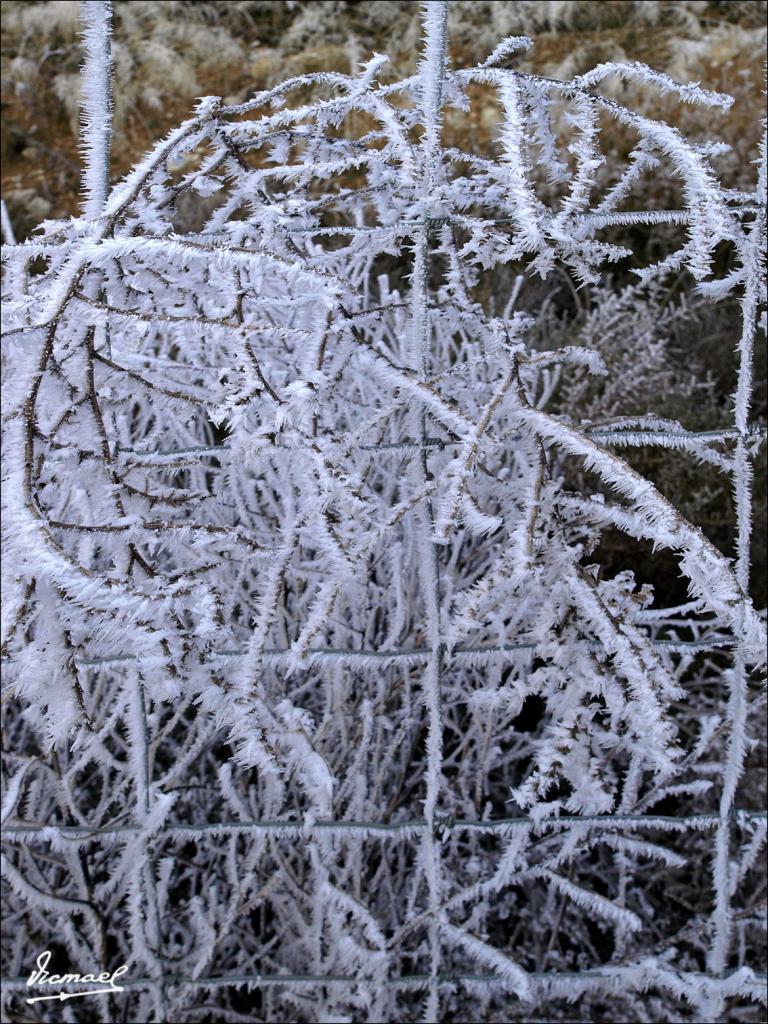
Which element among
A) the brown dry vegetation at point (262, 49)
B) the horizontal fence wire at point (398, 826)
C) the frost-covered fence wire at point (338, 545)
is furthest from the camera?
the brown dry vegetation at point (262, 49)

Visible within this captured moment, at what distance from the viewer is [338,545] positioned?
3.34ft

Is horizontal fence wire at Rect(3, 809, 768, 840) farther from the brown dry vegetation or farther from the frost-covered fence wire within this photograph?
the brown dry vegetation

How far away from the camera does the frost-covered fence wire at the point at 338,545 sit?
3.21 feet

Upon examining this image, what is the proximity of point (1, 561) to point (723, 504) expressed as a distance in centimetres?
267

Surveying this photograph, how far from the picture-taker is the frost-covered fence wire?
0.98 metres

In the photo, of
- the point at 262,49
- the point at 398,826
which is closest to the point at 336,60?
the point at 262,49

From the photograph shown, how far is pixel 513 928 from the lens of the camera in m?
2.14

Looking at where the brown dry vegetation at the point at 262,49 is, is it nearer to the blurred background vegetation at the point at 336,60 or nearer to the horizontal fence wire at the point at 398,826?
the blurred background vegetation at the point at 336,60

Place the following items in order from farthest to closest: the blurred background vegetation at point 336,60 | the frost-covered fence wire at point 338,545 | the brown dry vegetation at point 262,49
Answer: the brown dry vegetation at point 262,49 < the blurred background vegetation at point 336,60 < the frost-covered fence wire at point 338,545

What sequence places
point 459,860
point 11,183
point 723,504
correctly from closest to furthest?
point 459,860 → point 723,504 → point 11,183

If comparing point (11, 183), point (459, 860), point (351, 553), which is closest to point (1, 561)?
point (351, 553)

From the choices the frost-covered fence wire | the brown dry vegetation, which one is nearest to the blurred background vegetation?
the brown dry vegetation

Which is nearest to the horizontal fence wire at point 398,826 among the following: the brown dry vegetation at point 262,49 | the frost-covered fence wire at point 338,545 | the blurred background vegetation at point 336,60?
the frost-covered fence wire at point 338,545

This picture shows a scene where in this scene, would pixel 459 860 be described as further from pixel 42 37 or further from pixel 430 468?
pixel 42 37
